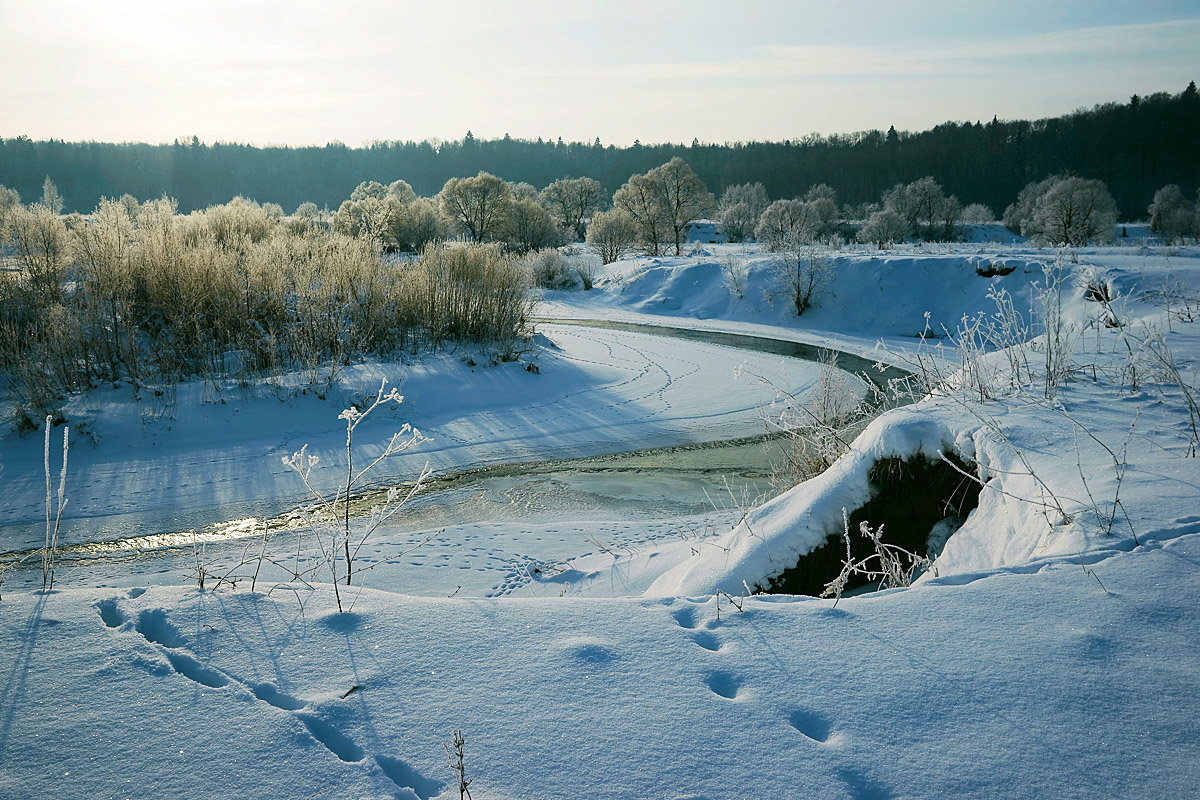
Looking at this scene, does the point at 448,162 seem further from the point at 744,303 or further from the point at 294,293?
the point at 294,293

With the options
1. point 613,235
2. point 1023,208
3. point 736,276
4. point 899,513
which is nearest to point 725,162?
point 1023,208

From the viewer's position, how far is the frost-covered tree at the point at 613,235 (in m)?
40.7

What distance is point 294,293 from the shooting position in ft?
41.0

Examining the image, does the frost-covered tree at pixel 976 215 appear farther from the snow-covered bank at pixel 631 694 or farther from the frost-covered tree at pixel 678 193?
the snow-covered bank at pixel 631 694

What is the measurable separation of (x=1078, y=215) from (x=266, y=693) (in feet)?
146

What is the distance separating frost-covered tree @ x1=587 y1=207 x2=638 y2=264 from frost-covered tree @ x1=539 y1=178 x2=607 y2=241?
20.6m

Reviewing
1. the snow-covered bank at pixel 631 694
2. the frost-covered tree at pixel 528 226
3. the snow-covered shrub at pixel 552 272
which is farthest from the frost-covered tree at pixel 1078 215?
the snow-covered bank at pixel 631 694

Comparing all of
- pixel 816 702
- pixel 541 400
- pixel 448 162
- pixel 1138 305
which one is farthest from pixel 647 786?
pixel 448 162

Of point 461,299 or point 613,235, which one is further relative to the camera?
point 613,235

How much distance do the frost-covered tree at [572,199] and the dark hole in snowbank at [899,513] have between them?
220 feet

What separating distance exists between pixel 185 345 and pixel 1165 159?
110 meters

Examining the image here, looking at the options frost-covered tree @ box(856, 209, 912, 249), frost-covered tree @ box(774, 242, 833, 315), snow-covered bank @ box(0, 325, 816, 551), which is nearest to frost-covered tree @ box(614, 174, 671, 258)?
frost-covered tree @ box(856, 209, 912, 249)

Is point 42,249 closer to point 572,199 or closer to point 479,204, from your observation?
point 479,204

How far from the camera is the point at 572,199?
7050 centimetres
